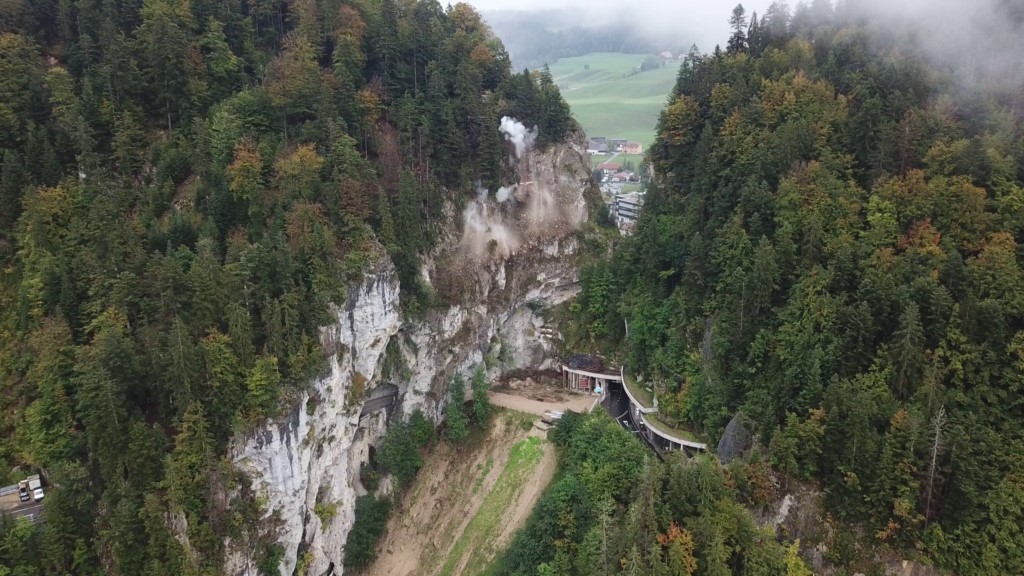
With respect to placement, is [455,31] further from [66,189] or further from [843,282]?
[843,282]

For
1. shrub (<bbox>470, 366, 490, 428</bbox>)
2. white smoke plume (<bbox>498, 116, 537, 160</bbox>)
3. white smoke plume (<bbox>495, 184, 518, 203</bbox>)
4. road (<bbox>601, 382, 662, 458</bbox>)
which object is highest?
white smoke plume (<bbox>498, 116, 537, 160</bbox>)

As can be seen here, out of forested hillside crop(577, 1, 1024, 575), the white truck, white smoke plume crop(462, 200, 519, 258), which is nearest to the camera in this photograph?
forested hillside crop(577, 1, 1024, 575)

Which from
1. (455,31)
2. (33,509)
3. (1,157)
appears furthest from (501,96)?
(33,509)

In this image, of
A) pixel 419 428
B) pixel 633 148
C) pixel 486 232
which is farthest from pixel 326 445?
pixel 633 148

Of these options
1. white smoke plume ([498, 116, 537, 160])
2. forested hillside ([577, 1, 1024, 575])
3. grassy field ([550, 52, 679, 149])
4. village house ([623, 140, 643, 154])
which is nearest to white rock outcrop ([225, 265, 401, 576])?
forested hillside ([577, 1, 1024, 575])

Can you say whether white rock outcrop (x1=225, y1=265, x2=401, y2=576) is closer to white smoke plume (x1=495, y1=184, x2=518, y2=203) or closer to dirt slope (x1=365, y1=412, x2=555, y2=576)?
dirt slope (x1=365, y1=412, x2=555, y2=576)

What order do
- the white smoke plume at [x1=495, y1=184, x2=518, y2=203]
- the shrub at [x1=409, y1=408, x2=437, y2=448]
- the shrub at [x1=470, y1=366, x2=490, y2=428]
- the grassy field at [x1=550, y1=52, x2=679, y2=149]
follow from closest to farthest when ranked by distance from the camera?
the shrub at [x1=409, y1=408, x2=437, y2=448] < the shrub at [x1=470, y1=366, x2=490, y2=428] < the white smoke plume at [x1=495, y1=184, x2=518, y2=203] < the grassy field at [x1=550, y1=52, x2=679, y2=149]
